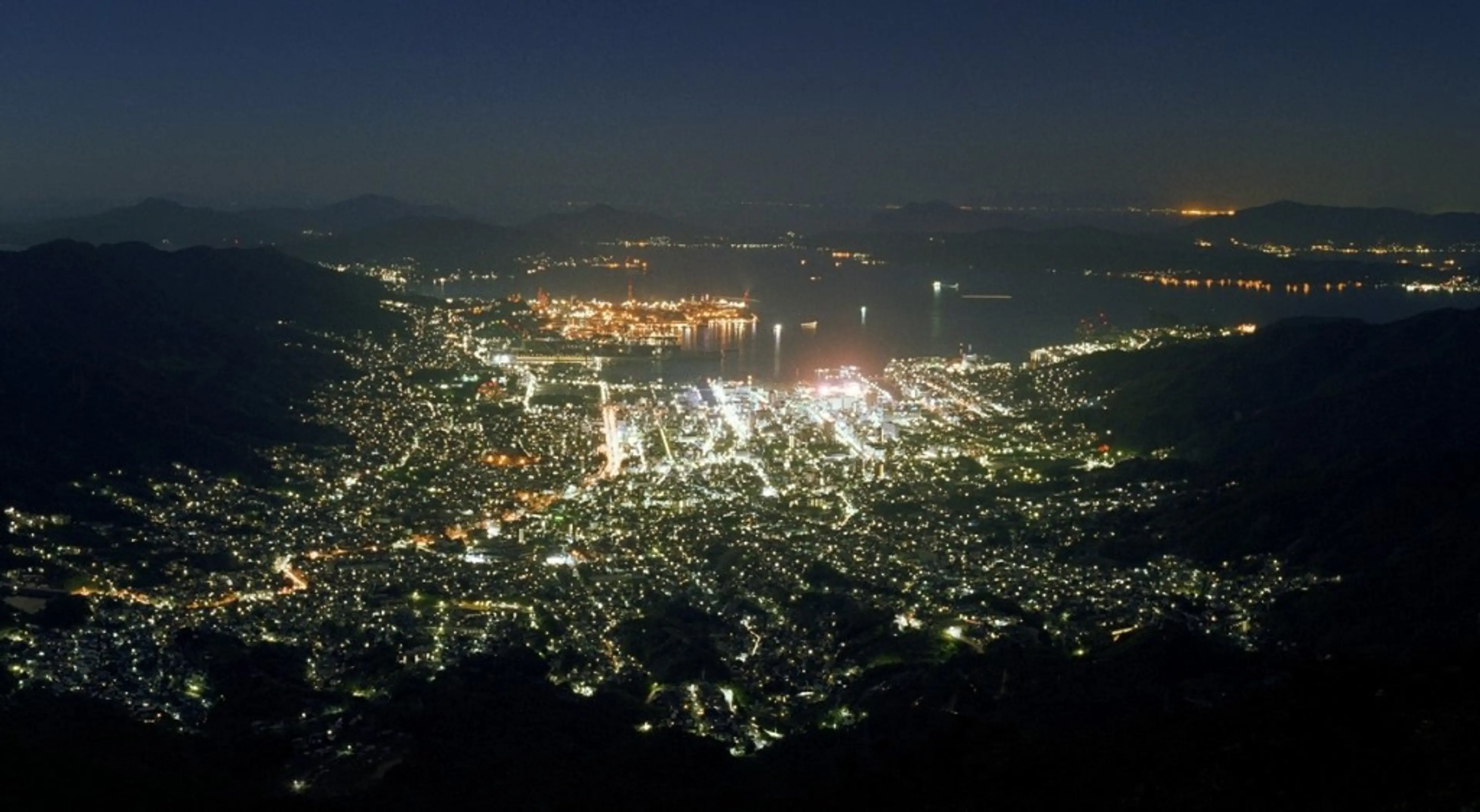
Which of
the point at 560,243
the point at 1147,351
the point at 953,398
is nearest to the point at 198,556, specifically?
the point at 953,398

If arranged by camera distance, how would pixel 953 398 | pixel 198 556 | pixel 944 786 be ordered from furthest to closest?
pixel 953 398
pixel 198 556
pixel 944 786

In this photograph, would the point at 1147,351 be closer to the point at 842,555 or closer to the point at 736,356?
the point at 736,356

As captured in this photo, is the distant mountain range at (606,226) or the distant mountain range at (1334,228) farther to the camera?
the distant mountain range at (606,226)

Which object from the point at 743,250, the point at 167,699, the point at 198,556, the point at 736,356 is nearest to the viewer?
the point at 167,699

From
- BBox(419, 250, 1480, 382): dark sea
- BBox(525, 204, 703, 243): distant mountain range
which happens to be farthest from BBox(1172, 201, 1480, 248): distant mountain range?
BBox(525, 204, 703, 243): distant mountain range

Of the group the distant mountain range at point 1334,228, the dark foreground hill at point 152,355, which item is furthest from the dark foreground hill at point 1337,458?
the distant mountain range at point 1334,228

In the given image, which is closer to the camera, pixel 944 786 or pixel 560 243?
pixel 944 786

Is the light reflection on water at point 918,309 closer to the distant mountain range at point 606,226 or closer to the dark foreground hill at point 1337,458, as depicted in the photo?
the dark foreground hill at point 1337,458

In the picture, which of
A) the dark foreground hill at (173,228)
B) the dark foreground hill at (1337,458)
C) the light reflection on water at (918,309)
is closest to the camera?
the dark foreground hill at (1337,458)
